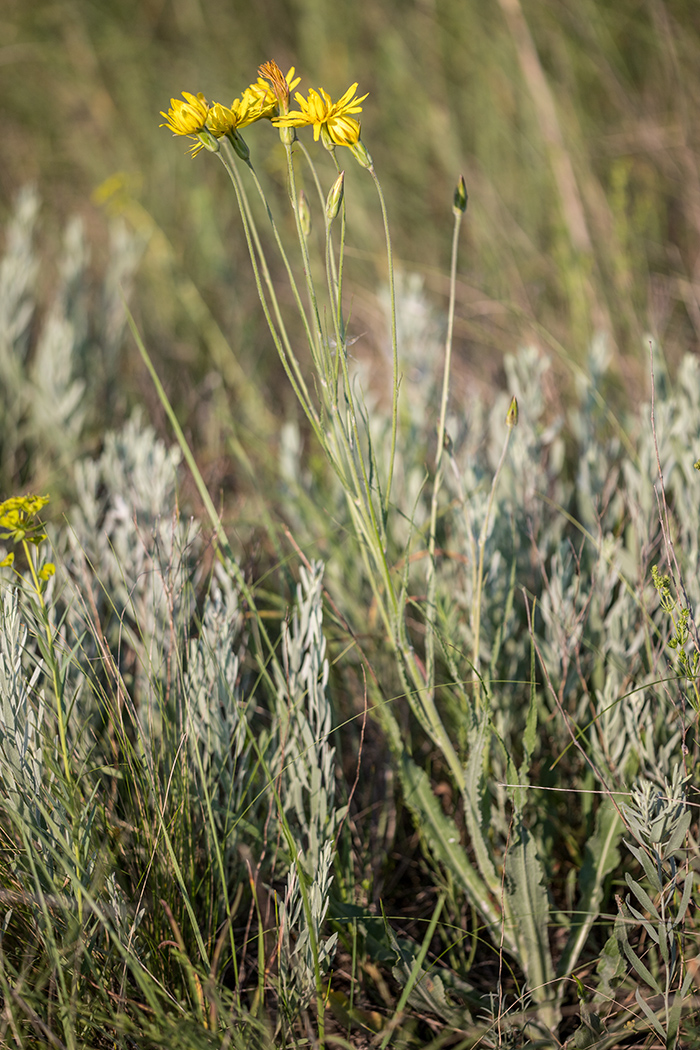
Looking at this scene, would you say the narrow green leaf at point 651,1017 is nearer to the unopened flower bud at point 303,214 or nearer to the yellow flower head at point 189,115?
the unopened flower bud at point 303,214

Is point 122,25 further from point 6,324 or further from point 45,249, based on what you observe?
point 6,324

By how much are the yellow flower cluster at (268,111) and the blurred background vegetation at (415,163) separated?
31.3 inches

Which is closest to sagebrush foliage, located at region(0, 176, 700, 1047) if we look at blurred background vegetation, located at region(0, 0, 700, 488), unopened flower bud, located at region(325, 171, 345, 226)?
unopened flower bud, located at region(325, 171, 345, 226)

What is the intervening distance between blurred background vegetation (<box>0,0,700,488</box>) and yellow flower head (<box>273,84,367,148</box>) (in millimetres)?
798

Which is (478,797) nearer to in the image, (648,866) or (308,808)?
(648,866)

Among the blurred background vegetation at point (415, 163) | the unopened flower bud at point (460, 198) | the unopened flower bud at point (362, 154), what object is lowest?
the unopened flower bud at point (460, 198)

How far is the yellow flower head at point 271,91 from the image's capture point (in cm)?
90

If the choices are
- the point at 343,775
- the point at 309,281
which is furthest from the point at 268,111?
the point at 343,775

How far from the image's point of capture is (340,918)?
39.8 inches

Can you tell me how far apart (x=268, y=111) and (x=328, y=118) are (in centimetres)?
9

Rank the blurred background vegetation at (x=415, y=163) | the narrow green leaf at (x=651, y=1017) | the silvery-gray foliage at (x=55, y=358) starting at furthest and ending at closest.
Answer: the blurred background vegetation at (x=415, y=163)
the silvery-gray foliage at (x=55, y=358)
the narrow green leaf at (x=651, y=1017)

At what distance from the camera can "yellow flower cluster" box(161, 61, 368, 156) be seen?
889 mm

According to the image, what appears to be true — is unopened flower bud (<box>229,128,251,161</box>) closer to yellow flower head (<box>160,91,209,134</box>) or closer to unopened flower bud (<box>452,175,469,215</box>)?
yellow flower head (<box>160,91,209,134</box>)

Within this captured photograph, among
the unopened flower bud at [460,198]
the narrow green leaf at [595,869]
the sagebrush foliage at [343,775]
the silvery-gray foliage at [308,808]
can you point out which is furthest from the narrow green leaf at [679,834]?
the unopened flower bud at [460,198]
